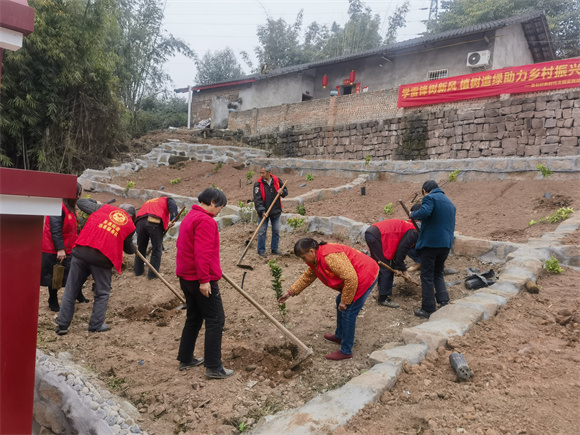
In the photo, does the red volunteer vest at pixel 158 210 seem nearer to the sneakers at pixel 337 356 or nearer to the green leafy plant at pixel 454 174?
the sneakers at pixel 337 356

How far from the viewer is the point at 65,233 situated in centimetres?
468

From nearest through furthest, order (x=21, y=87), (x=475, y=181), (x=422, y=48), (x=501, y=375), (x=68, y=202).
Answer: (x=501, y=375), (x=68, y=202), (x=475, y=181), (x=21, y=87), (x=422, y=48)

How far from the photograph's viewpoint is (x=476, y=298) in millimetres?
4074

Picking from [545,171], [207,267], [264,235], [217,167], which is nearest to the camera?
[207,267]

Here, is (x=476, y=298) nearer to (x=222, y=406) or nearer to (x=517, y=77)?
(x=222, y=406)

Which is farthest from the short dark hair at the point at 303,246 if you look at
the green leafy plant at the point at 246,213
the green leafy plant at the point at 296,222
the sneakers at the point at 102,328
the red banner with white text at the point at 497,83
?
the red banner with white text at the point at 497,83

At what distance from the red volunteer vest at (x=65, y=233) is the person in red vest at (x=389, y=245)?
11.4 ft

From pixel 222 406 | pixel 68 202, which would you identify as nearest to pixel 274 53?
pixel 68 202

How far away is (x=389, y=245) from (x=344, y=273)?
1547 millimetres

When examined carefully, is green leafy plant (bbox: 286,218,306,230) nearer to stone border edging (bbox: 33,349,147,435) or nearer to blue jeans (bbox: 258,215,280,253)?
blue jeans (bbox: 258,215,280,253)

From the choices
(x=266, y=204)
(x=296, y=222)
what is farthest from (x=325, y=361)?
(x=296, y=222)

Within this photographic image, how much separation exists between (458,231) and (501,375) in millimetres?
4244

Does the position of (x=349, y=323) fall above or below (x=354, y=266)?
below

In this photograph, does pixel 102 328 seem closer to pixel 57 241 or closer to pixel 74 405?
pixel 57 241
